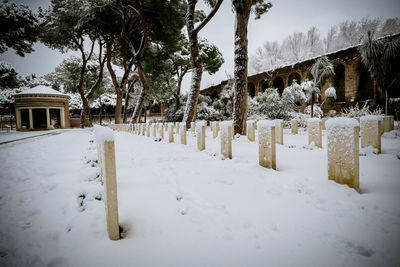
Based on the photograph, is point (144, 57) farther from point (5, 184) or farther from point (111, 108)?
point (111, 108)

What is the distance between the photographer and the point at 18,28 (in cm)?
1273

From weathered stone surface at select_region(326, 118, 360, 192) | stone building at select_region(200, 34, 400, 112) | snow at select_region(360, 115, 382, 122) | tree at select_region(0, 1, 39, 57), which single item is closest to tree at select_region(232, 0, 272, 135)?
snow at select_region(360, 115, 382, 122)

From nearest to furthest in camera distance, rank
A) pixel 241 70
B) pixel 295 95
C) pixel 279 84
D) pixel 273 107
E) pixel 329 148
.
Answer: pixel 329 148 < pixel 241 70 < pixel 273 107 < pixel 295 95 < pixel 279 84

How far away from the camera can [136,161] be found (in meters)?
3.35

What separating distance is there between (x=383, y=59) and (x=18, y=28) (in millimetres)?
22943

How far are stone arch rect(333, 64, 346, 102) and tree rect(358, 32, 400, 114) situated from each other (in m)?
9.53

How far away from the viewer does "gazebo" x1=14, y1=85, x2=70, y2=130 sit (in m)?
18.9

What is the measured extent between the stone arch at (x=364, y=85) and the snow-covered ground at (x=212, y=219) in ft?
58.4

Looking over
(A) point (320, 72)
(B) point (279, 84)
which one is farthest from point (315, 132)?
(B) point (279, 84)

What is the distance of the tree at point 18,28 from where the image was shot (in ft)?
38.3

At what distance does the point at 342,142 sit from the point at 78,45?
837 inches

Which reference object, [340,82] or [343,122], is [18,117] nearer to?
[343,122]

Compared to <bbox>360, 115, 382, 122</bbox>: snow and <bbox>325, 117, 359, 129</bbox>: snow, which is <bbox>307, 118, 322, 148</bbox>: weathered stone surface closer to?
<bbox>360, 115, 382, 122</bbox>: snow

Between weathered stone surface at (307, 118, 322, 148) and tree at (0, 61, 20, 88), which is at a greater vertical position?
tree at (0, 61, 20, 88)
